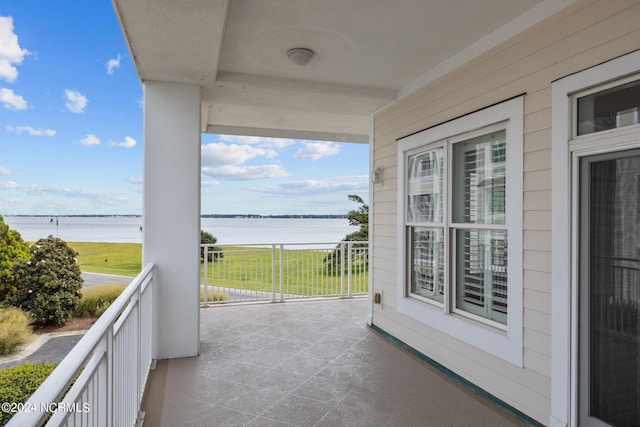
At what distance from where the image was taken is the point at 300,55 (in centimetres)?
340

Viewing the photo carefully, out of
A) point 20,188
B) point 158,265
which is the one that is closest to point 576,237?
point 158,265

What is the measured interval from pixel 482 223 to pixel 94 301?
260 inches

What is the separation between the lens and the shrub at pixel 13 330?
17.0 ft

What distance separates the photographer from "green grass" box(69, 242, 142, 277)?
568 inches

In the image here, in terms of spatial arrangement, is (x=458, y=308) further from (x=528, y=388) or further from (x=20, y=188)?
(x=20, y=188)

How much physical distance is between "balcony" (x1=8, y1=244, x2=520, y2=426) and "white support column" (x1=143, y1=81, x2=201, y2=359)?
0.15m

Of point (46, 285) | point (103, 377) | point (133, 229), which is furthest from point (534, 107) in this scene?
point (133, 229)

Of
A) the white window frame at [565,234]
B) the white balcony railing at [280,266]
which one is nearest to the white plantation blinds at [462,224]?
the white window frame at [565,234]

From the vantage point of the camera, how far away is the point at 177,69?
3520 millimetres

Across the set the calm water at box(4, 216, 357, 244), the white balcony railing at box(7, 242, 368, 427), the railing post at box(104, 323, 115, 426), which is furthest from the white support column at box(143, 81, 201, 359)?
the calm water at box(4, 216, 357, 244)

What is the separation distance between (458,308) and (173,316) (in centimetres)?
275

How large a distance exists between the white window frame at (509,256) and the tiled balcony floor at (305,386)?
440 mm

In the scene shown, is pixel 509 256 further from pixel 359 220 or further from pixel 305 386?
pixel 359 220

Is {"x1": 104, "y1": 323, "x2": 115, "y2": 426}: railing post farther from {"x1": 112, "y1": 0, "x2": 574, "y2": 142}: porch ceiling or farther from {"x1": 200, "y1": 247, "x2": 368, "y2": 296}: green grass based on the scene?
{"x1": 200, "y1": 247, "x2": 368, "y2": 296}: green grass
